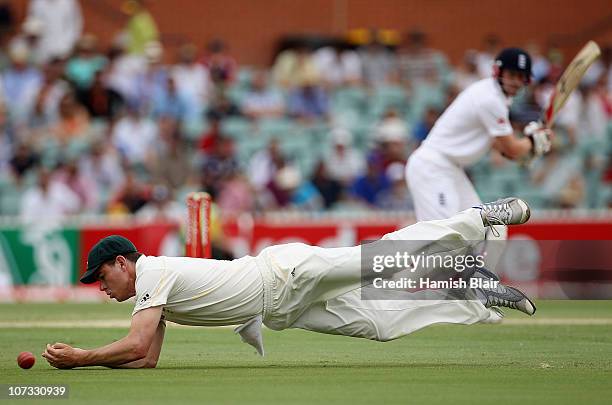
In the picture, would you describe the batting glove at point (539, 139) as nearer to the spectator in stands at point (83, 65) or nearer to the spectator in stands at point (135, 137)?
the spectator in stands at point (135, 137)

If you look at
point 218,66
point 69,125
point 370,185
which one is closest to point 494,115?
point 370,185

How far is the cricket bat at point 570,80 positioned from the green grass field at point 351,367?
210 centimetres

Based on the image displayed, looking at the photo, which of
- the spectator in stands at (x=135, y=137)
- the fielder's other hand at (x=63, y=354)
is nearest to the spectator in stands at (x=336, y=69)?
the spectator in stands at (x=135, y=137)

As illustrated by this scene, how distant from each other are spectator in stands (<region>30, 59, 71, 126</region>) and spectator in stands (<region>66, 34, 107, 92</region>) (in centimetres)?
27

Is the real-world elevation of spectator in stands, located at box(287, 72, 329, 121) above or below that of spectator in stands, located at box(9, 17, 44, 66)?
below

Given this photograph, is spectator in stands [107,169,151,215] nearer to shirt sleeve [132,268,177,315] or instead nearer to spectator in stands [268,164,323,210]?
spectator in stands [268,164,323,210]

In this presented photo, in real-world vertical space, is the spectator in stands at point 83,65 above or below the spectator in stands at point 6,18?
below

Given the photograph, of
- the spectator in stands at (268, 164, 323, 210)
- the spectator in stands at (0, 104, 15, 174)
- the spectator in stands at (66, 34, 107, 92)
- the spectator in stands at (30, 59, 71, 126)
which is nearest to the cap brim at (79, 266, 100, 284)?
the spectator in stands at (268, 164, 323, 210)

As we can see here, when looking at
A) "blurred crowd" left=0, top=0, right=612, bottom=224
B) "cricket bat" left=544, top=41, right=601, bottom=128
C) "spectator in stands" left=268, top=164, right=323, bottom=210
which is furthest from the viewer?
"spectator in stands" left=268, top=164, right=323, bottom=210

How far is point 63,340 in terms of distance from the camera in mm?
11062

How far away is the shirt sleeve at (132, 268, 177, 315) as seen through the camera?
8.49 m

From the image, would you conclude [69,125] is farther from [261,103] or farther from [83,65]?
[261,103]

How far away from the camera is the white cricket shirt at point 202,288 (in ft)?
28.1

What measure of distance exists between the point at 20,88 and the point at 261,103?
3894mm
